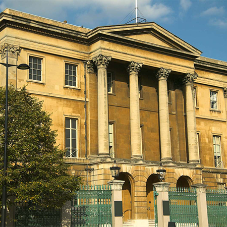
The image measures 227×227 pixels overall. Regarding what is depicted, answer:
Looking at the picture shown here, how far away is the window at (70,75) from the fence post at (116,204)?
14.0 metres

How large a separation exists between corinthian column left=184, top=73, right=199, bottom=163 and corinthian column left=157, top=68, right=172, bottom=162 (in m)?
2.71

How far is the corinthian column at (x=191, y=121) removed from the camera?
38281 millimetres

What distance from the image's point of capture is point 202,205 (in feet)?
87.1

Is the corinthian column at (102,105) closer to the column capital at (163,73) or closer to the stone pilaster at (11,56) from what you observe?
the column capital at (163,73)

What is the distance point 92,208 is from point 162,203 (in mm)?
4259

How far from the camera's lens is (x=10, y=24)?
3200 centimetres

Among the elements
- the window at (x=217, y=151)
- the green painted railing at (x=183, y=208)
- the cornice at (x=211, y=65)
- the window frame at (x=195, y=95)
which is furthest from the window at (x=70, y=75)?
the window at (x=217, y=151)

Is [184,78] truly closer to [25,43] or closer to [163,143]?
[163,143]

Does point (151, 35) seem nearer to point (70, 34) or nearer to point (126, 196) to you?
point (70, 34)

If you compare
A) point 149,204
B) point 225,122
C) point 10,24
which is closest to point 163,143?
point 149,204

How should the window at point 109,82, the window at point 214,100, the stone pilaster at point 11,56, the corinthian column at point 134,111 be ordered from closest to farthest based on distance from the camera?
the stone pilaster at point 11,56, the corinthian column at point 134,111, the window at point 109,82, the window at point 214,100

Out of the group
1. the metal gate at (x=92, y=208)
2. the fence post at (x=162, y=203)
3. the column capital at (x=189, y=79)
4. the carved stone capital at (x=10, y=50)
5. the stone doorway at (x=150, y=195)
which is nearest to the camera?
the metal gate at (x=92, y=208)

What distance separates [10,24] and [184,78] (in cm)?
1630

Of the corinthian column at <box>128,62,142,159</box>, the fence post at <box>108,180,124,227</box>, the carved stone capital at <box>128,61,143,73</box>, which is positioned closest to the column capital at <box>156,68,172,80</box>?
the corinthian column at <box>128,62,142,159</box>
